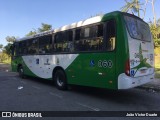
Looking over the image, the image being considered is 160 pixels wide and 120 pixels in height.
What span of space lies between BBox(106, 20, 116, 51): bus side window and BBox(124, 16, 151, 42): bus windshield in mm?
502

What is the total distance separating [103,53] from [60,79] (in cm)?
347

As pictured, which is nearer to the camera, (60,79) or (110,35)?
(110,35)

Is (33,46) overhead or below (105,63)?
overhead

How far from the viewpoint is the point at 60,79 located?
439 inches

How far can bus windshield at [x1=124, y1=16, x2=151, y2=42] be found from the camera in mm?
8234

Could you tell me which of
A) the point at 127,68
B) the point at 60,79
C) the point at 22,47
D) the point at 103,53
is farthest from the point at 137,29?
the point at 22,47

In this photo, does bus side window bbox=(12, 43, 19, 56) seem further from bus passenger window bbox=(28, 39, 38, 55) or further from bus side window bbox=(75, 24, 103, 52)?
bus side window bbox=(75, 24, 103, 52)

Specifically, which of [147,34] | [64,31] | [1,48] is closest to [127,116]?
[147,34]

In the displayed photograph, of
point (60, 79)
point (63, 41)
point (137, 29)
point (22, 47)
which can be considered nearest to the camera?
point (137, 29)

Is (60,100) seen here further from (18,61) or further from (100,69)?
(18,61)

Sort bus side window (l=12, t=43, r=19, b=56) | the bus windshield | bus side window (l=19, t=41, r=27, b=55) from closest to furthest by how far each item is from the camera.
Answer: the bus windshield, bus side window (l=19, t=41, r=27, b=55), bus side window (l=12, t=43, r=19, b=56)

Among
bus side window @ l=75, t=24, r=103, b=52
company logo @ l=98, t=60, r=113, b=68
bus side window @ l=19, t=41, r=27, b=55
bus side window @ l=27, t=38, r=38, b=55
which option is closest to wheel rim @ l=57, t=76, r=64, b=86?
bus side window @ l=75, t=24, r=103, b=52
